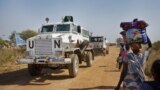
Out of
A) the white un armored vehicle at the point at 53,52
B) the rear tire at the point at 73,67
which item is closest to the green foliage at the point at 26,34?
the white un armored vehicle at the point at 53,52

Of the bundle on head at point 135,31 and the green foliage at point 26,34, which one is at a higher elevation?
the green foliage at point 26,34

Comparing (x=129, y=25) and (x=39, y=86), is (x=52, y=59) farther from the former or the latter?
(x=129, y=25)

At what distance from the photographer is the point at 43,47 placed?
47.9 ft

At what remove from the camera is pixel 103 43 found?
3728cm

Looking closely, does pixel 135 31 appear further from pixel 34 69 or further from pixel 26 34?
pixel 26 34

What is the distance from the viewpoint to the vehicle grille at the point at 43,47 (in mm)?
14477

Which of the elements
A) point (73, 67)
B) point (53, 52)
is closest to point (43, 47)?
point (53, 52)

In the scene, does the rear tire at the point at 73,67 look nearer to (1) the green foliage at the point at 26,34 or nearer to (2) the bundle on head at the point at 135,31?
(2) the bundle on head at the point at 135,31

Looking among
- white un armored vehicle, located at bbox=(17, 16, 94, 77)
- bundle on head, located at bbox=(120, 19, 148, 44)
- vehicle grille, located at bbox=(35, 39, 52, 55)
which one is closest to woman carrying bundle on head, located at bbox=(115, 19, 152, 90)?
bundle on head, located at bbox=(120, 19, 148, 44)

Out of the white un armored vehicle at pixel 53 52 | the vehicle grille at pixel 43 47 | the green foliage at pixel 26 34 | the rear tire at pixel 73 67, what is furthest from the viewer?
the green foliage at pixel 26 34

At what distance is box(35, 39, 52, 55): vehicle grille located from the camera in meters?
14.5

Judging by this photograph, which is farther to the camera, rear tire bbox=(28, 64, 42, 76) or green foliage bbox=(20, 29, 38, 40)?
green foliage bbox=(20, 29, 38, 40)

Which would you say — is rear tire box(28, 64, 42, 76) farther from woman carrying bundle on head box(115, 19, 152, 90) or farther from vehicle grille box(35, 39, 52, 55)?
woman carrying bundle on head box(115, 19, 152, 90)

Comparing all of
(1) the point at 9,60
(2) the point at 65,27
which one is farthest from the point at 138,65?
(1) the point at 9,60
